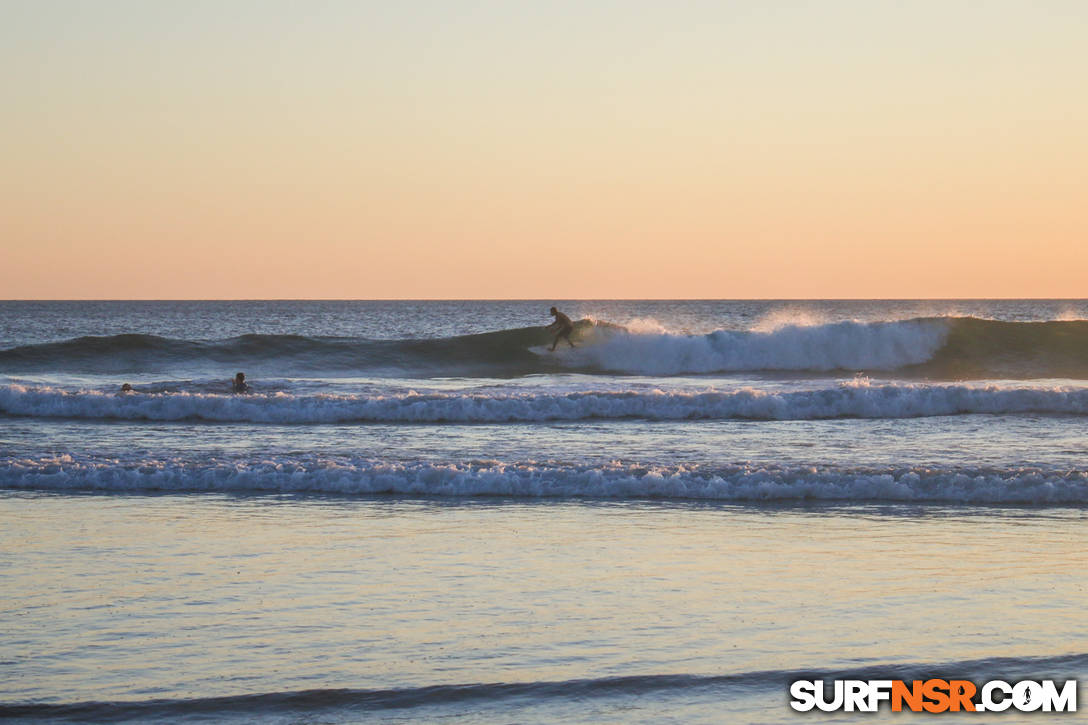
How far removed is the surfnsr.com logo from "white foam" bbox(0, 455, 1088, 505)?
5519 mm

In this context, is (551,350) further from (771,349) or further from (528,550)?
(528,550)

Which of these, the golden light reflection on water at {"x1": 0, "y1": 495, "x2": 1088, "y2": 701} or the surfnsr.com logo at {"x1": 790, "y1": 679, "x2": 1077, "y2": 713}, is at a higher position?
the golden light reflection on water at {"x1": 0, "y1": 495, "x2": 1088, "y2": 701}

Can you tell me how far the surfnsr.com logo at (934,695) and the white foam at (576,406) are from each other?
13288 millimetres

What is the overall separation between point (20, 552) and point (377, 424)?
9976mm

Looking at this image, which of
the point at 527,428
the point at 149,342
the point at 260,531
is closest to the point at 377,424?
the point at 527,428

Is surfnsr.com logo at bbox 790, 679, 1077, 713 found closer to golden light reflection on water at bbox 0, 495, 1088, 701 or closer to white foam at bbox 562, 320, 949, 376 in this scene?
golden light reflection on water at bbox 0, 495, 1088, 701

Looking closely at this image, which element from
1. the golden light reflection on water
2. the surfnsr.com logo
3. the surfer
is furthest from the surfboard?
the surfnsr.com logo

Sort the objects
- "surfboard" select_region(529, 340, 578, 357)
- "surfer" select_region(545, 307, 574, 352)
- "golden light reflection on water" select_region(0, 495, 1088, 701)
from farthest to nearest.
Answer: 1. "surfboard" select_region(529, 340, 578, 357)
2. "surfer" select_region(545, 307, 574, 352)
3. "golden light reflection on water" select_region(0, 495, 1088, 701)

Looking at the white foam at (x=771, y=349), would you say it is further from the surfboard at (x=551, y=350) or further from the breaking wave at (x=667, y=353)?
the surfboard at (x=551, y=350)

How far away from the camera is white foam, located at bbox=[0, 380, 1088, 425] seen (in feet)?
62.0

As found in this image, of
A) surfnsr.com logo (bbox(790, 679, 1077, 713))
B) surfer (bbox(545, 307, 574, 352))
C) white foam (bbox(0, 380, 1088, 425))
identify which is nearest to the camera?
surfnsr.com logo (bbox(790, 679, 1077, 713))

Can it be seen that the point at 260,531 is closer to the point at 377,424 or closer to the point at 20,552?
the point at 20,552

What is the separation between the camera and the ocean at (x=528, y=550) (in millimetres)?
5594

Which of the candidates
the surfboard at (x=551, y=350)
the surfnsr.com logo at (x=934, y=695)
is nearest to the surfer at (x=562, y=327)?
the surfboard at (x=551, y=350)
